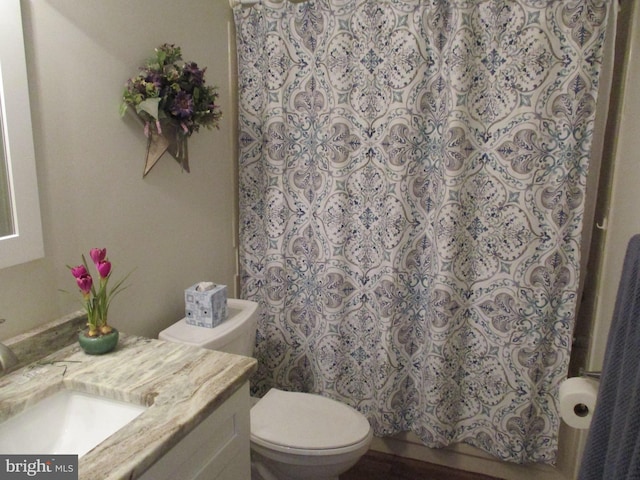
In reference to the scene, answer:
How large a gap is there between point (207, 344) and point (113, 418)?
1.53 feet

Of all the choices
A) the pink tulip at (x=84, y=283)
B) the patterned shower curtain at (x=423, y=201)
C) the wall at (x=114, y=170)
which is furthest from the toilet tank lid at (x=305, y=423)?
the pink tulip at (x=84, y=283)

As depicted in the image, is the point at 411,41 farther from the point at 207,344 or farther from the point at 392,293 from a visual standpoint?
the point at 207,344

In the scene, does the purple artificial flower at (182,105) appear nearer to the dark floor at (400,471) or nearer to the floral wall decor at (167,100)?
the floral wall decor at (167,100)

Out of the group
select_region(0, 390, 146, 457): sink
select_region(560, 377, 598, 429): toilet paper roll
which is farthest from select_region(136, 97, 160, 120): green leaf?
select_region(560, 377, 598, 429): toilet paper roll

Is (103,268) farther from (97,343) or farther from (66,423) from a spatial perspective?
(66,423)

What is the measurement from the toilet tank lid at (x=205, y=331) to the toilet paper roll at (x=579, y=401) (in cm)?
108

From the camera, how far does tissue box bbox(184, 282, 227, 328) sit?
5.55 ft

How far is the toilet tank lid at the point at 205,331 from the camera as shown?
1.59 meters

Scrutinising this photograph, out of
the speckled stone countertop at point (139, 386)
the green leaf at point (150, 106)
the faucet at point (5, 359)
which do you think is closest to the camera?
the speckled stone countertop at point (139, 386)

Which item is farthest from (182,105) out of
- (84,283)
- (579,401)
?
(579,401)

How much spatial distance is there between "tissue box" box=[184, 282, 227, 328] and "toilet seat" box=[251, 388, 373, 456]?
15.5 inches

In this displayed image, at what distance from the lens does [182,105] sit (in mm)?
1608

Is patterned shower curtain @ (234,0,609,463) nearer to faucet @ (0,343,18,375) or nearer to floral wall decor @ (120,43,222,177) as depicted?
floral wall decor @ (120,43,222,177)

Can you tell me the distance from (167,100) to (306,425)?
1224mm
